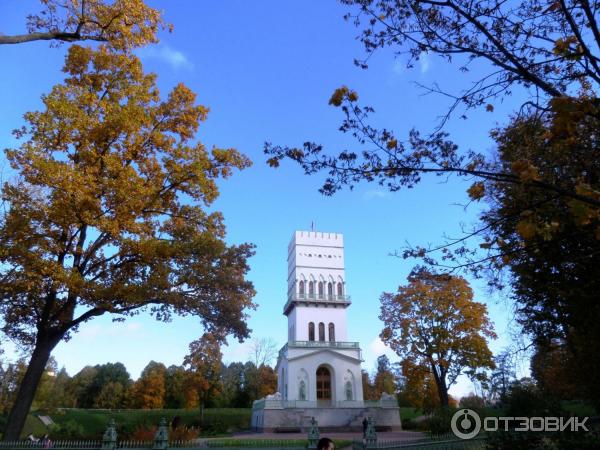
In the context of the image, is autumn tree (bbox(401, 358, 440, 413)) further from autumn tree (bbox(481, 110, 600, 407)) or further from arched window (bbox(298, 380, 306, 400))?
autumn tree (bbox(481, 110, 600, 407))

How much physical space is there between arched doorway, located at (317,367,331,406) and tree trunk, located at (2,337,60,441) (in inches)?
1180

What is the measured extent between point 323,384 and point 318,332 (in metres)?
4.63

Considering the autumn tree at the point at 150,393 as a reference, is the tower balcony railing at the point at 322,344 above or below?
above

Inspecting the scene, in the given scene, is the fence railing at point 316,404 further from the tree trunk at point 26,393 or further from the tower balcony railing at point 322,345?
the tree trunk at point 26,393

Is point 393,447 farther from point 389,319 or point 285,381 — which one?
point 285,381

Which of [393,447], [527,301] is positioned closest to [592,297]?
[527,301]

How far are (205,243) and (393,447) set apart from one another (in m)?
8.16

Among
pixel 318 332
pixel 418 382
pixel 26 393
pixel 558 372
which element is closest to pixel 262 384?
pixel 318 332

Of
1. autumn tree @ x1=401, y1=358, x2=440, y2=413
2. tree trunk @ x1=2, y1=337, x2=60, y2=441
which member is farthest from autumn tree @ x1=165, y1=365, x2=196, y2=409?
tree trunk @ x1=2, y1=337, x2=60, y2=441

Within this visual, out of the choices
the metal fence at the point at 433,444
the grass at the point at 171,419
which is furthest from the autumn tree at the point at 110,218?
the grass at the point at 171,419

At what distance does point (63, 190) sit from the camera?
1011cm

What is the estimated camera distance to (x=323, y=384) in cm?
3872

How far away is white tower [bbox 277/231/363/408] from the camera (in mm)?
37406

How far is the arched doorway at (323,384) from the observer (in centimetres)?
3828
